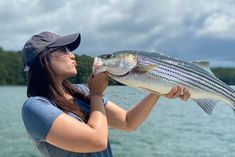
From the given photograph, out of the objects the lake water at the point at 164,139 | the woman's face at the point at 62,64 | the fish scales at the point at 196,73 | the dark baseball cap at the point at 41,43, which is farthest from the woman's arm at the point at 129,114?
the lake water at the point at 164,139

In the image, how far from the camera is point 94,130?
3879 mm

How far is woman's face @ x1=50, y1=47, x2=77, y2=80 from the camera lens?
4121 millimetres

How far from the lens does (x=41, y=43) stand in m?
4.12

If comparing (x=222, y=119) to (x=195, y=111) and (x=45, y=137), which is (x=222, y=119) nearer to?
(x=195, y=111)

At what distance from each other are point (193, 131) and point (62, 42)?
86.5 feet

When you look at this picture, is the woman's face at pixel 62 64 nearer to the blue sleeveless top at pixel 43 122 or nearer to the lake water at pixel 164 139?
the blue sleeveless top at pixel 43 122

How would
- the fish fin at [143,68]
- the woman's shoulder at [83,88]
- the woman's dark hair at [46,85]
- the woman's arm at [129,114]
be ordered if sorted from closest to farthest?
the woman's dark hair at [46,85] < the fish fin at [143,68] < the woman's shoulder at [83,88] < the woman's arm at [129,114]

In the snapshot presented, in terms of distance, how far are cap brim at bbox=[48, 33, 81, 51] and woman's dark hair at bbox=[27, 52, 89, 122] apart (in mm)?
97

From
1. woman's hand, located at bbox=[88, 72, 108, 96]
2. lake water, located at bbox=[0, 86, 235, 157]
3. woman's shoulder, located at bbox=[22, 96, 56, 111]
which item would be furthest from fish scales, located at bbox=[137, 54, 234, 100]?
lake water, located at bbox=[0, 86, 235, 157]

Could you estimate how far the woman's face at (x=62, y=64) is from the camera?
4121 mm

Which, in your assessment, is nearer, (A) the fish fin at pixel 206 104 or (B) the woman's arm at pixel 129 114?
(A) the fish fin at pixel 206 104

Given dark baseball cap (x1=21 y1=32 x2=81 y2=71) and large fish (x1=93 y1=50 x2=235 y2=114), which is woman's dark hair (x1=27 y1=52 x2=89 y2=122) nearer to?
dark baseball cap (x1=21 y1=32 x2=81 y2=71)

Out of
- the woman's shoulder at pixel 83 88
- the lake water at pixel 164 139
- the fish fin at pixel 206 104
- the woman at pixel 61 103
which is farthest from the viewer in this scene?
the lake water at pixel 164 139

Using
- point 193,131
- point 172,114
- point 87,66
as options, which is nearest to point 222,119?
point 172,114
